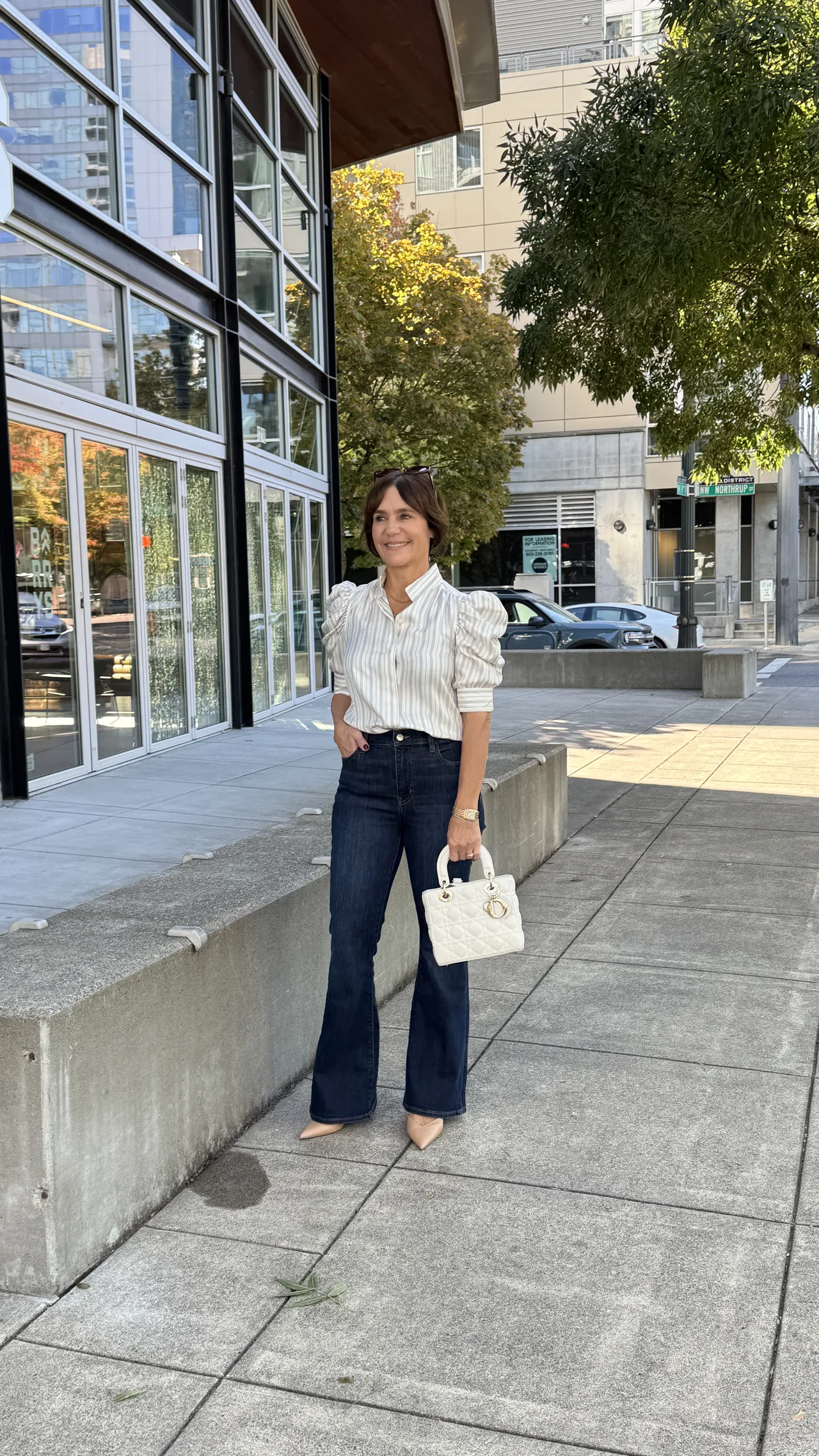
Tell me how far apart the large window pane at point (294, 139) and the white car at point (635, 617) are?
30.2 feet

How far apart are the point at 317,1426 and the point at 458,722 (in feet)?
5.81

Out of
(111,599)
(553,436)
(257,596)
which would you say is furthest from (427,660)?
(553,436)

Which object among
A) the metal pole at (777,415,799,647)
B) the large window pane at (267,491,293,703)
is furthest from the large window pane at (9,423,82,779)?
the metal pole at (777,415,799,647)

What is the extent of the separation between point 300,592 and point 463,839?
13047mm

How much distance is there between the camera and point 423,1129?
12.4 ft

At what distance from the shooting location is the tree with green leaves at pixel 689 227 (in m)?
8.09

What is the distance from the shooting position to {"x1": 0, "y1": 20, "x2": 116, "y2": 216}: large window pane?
9.17m

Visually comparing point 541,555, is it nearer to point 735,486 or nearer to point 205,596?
point 735,486

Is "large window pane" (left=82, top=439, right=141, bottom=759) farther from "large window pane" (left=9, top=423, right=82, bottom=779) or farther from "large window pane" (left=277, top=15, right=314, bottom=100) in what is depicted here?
"large window pane" (left=277, top=15, right=314, bottom=100)

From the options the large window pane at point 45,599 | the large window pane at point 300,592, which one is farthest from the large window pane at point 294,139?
the large window pane at point 45,599

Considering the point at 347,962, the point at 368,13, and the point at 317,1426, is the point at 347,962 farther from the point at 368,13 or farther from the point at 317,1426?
the point at 368,13

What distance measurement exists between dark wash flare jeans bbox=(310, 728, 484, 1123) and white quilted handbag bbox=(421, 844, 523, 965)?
0.11 meters

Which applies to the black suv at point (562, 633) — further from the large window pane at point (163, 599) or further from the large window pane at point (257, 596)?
the large window pane at point (163, 599)

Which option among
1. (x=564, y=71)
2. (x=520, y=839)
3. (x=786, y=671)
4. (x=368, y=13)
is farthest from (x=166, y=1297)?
(x=564, y=71)
